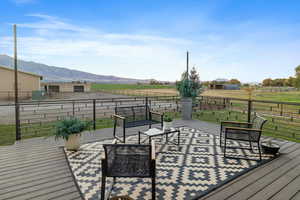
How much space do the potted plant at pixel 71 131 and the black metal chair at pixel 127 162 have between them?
1.67 meters

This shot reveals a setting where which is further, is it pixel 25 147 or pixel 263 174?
pixel 25 147

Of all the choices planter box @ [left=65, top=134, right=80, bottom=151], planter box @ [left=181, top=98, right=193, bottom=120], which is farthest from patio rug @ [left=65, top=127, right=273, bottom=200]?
planter box @ [left=181, top=98, right=193, bottom=120]

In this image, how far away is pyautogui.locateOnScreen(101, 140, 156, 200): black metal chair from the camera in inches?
68.7

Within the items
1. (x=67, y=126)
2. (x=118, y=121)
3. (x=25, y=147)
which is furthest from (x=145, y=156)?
(x=25, y=147)

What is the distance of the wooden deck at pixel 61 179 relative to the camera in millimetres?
1943

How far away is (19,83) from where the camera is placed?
18.4 metres

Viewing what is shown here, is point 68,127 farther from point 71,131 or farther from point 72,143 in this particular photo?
point 72,143

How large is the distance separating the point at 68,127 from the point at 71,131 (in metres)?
0.10

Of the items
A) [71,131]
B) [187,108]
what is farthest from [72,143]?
[187,108]

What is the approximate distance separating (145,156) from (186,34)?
30.3 feet

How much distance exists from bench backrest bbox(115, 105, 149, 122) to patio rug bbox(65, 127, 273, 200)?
701mm

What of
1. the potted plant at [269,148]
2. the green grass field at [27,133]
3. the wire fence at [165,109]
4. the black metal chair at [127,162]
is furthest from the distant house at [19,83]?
the potted plant at [269,148]

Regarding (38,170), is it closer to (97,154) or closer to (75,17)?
(97,154)

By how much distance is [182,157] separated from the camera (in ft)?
10.0
